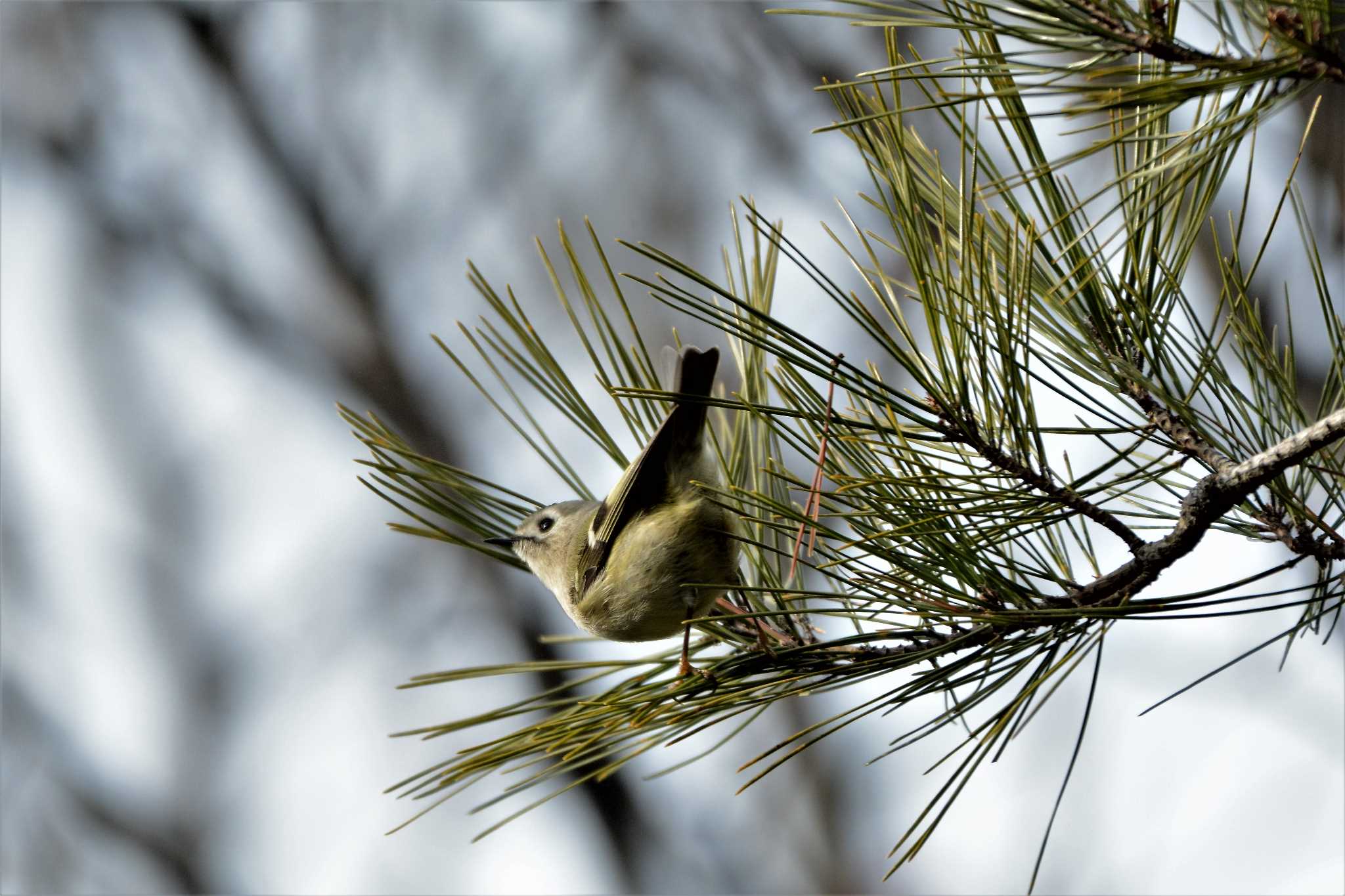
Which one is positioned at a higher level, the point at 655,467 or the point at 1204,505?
the point at 655,467

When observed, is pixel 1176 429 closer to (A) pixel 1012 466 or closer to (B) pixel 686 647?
(A) pixel 1012 466

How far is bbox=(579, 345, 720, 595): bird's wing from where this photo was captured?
1.05m

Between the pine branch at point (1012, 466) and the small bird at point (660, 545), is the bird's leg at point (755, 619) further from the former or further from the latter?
the pine branch at point (1012, 466)

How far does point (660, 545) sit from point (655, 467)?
10 cm

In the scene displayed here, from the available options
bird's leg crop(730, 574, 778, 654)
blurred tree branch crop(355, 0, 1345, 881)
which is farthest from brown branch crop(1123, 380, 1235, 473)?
bird's leg crop(730, 574, 778, 654)

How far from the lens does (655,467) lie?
115 cm

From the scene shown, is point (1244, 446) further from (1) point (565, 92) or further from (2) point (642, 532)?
(1) point (565, 92)

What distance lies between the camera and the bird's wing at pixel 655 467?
1.05m

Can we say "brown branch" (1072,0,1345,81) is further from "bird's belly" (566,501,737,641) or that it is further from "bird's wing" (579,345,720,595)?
"bird's belly" (566,501,737,641)

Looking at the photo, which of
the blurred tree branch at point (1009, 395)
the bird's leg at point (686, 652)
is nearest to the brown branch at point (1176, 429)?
the blurred tree branch at point (1009, 395)

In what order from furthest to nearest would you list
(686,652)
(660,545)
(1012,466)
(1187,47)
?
(660,545) < (686,652) < (1012,466) < (1187,47)

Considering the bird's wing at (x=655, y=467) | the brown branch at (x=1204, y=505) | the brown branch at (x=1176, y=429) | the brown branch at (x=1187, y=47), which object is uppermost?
the brown branch at (x=1187, y=47)

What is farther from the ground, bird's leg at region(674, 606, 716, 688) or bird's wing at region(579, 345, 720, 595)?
bird's wing at region(579, 345, 720, 595)

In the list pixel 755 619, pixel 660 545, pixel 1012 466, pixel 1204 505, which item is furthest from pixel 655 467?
pixel 1204 505
